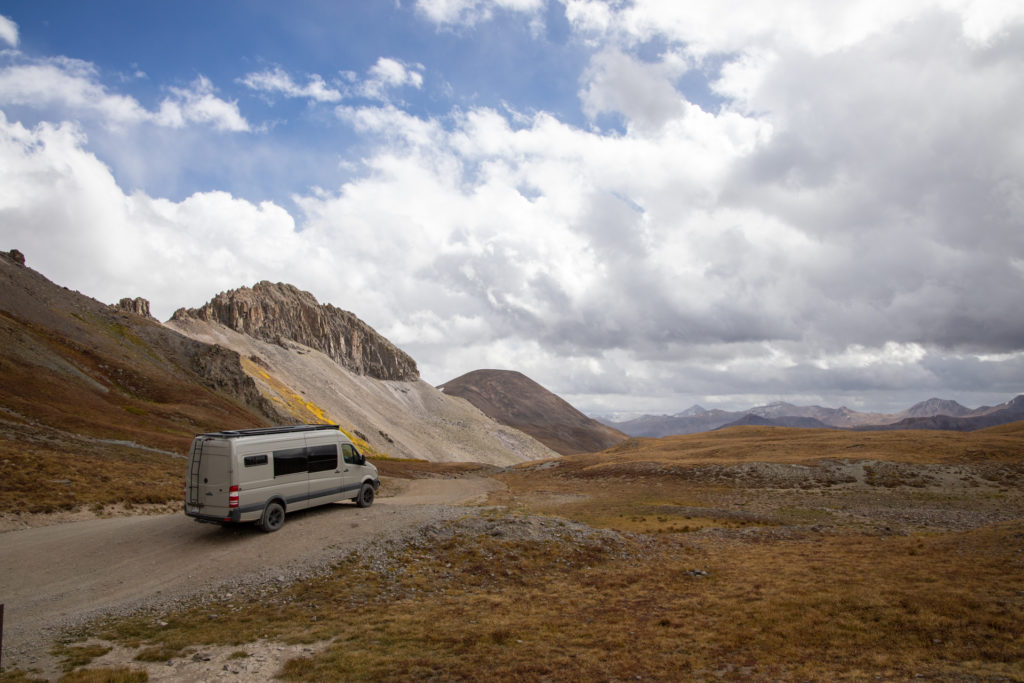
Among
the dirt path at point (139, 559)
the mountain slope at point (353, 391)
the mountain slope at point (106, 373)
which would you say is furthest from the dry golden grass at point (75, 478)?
the mountain slope at point (353, 391)

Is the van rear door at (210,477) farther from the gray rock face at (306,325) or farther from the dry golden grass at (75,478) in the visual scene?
the gray rock face at (306,325)

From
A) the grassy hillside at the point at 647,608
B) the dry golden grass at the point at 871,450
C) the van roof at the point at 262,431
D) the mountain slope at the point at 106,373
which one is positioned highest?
the mountain slope at the point at 106,373

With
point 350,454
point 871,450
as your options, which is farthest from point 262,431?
point 871,450

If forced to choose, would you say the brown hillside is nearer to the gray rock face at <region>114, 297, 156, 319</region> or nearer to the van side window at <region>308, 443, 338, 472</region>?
the van side window at <region>308, 443, 338, 472</region>

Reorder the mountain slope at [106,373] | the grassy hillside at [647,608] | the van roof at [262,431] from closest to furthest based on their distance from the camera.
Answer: the grassy hillside at [647,608], the van roof at [262,431], the mountain slope at [106,373]

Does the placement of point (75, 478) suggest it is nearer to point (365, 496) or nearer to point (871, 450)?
point (365, 496)

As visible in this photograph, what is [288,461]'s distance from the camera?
825 inches

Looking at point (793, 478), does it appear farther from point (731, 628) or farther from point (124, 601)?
point (124, 601)

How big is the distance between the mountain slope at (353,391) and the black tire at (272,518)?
74.8 metres

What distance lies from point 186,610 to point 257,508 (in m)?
5.76

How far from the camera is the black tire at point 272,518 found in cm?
1958

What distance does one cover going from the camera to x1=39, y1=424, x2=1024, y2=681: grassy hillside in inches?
420

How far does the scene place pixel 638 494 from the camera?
1756 inches

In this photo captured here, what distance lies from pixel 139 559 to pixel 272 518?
415cm
